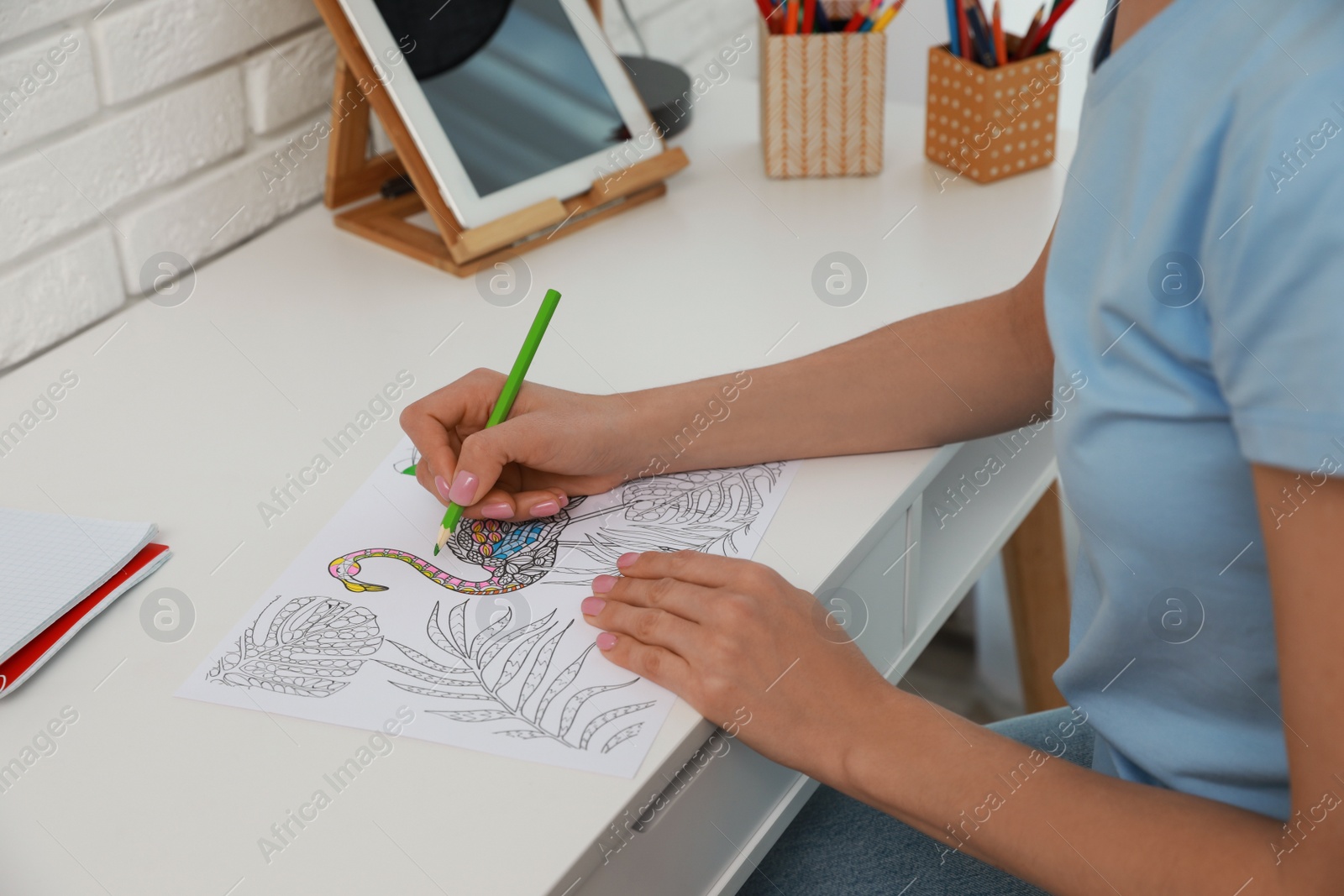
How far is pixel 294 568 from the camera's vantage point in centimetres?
68

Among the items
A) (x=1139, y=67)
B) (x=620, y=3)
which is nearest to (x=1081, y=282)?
(x=1139, y=67)

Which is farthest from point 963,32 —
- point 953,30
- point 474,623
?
point 474,623

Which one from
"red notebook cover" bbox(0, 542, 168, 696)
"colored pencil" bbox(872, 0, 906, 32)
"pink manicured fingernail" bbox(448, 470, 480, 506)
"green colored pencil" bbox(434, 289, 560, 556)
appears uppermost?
"red notebook cover" bbox(0, 542, 168, 696)

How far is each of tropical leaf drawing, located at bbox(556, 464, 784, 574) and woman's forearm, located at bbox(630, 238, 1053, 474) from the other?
0.04ft

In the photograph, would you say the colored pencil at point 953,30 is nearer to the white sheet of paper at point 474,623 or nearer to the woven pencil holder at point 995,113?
the woven pencil holder at point 995,113

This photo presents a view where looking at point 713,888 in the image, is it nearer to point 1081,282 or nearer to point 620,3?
point 1081,282

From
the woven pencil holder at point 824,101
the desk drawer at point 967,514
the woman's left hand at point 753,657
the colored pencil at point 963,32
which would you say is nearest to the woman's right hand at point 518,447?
the woman's left hand at point 753,657

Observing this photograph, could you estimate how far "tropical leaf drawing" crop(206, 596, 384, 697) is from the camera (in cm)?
60

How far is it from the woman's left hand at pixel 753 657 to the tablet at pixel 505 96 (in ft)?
1.64

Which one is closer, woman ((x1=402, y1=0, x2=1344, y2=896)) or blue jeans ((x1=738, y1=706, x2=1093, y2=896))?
woman ((x1=402, y1=0, x2=1344, y2=896))

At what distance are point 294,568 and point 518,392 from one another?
0.17 meters

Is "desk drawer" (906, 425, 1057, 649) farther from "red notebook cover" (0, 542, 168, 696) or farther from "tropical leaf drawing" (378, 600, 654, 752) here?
"red notebook cover" (0, 542, 168, 696)

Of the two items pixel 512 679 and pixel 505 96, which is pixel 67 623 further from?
pixel 505 96

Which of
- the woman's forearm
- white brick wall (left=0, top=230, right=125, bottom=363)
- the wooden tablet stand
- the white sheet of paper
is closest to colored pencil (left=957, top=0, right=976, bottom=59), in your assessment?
the wooden tablet stand
